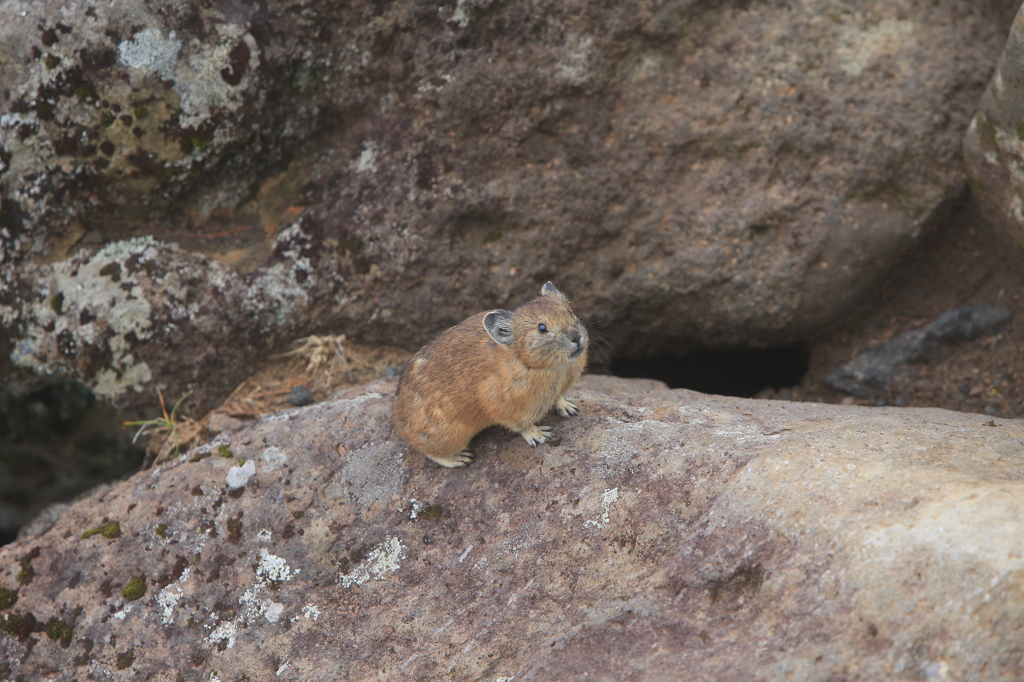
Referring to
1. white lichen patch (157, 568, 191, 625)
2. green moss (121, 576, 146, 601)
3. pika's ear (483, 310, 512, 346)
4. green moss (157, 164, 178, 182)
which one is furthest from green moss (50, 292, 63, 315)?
pika's ear (483, 310, 512, 346)

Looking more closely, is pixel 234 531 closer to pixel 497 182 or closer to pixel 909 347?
pixel 497 182

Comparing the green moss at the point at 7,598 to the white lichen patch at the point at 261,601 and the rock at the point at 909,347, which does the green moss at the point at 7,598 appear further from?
the rock at the point at 909,347

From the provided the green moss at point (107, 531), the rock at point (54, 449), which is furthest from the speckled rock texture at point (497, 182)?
the green moss at point (107, 531)

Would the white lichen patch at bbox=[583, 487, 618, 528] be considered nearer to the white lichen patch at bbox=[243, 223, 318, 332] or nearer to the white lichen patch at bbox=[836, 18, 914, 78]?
the white lichen patch at bbox=[243, 223, 318, 332]

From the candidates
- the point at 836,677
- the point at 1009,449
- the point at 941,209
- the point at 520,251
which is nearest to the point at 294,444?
the point at 520,251

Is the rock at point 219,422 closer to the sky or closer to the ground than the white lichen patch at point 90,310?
closer to the ground
